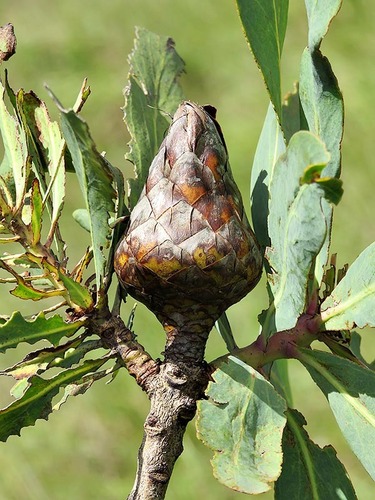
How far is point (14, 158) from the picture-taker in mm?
1060

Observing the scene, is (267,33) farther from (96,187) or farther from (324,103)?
(96,187)

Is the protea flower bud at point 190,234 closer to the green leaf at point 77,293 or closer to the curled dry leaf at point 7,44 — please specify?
the green leaf at point 77,293

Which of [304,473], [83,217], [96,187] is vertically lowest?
[304,473]

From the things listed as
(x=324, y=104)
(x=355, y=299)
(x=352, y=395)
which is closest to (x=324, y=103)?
(x=324, y=104)

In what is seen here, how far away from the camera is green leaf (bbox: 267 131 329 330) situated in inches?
32.7

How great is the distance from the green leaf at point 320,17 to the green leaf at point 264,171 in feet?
0.44

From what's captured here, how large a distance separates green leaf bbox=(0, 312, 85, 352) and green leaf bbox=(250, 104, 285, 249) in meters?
0.26

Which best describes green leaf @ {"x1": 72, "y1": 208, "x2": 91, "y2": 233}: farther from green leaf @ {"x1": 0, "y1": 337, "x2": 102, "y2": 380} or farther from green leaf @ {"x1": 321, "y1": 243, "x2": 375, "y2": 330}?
green leaf @ {"x1": 321, "y1": 243, "x2": 375, "y2": 330}

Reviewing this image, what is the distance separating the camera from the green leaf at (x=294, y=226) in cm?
83

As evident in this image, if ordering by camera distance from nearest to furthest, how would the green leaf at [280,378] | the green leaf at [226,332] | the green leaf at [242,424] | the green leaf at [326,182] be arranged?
the green leaf at [326,182] < the green leaf at [242,424] < the green leaf at [226,332] < the green leaf at [280,378]

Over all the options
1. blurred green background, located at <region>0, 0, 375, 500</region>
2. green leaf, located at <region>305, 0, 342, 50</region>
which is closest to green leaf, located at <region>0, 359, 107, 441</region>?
green leaf, located at <region>305, 0, 342, 50</region>

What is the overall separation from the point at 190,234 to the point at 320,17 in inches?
11.4

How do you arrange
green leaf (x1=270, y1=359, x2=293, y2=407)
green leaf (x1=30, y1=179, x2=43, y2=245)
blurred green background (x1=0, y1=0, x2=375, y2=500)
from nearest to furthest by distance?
1. green leaf (x1=30, y1=179, x2=43, y2=245)
2. green leaf (x1=270, y1=359, x2=293, y2=407)
3. blurred green background (x1=0, y1=0, x2=375, y2=500)

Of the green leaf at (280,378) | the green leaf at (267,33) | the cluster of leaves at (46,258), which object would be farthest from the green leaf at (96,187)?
the green leaf at (280,378)
